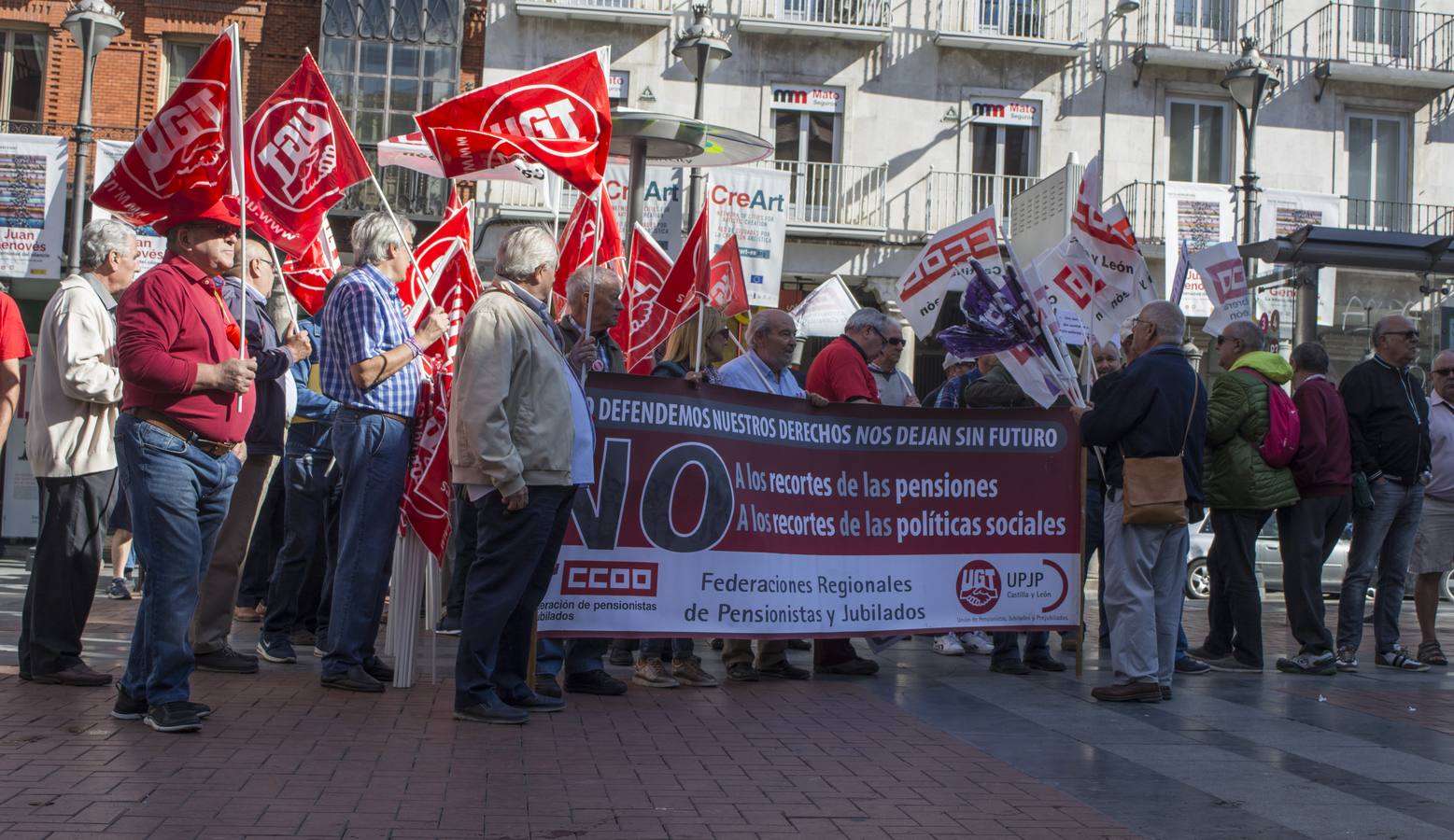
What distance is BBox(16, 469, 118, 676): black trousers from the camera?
21.8 ft

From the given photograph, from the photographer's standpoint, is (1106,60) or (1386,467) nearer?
(1386,467)

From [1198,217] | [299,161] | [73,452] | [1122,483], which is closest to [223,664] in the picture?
[73,452]

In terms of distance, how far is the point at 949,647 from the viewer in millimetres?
9617

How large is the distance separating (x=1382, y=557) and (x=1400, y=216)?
20.9 metres

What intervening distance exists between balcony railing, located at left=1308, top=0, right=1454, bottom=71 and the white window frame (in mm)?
2189

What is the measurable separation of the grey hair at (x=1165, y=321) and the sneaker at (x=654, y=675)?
2939 mm

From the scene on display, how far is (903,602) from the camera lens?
316 inches

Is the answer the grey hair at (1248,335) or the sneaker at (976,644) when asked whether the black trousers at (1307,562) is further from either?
Answer: the sneaker at (976,644)

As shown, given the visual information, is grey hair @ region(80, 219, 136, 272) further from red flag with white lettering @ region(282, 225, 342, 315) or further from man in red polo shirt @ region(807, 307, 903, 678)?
man in red polo shirt @ region(807, 307, 903, 678)

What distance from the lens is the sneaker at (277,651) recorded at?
7.75 meters

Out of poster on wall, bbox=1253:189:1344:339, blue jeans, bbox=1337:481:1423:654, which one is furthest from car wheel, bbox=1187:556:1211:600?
poster on wall, bbox=1253:189:1344:339

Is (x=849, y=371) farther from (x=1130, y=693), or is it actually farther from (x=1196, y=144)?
(x=1196, y=144)

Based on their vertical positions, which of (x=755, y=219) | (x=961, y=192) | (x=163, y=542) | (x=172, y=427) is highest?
(x=961, y=192)

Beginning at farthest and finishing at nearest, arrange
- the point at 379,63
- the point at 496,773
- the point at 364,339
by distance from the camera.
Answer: the point at 379,63, the point at 364,339, the point at 496,773
